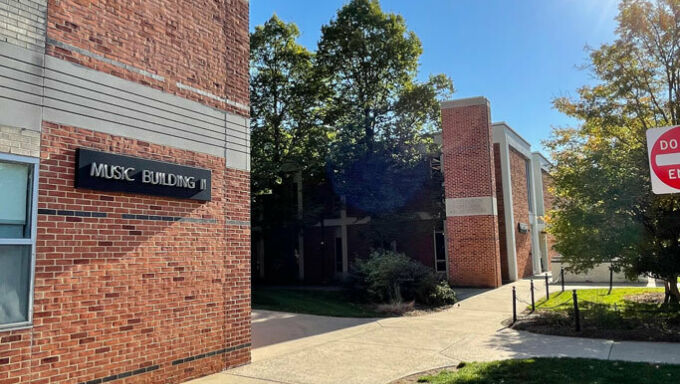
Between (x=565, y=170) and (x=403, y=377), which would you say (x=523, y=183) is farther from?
(x=403, y=377)

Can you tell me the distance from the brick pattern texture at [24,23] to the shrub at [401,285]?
1186 cm

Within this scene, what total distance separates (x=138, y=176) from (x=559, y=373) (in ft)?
20.8

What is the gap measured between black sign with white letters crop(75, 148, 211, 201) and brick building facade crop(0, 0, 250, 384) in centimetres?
4

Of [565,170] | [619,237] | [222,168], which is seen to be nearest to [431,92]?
[565,170]

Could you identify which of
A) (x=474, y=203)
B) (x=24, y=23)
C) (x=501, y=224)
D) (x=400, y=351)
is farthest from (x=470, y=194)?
(x=24, y=23)

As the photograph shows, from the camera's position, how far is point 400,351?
8.98 metres

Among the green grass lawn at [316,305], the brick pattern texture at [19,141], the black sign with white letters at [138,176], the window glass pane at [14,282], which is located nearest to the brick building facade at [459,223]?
the green grass lawn at [316,305]

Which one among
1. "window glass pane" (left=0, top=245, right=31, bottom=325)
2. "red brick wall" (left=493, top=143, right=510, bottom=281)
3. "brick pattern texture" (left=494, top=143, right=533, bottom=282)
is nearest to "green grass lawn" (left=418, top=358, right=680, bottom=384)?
"window glass pane" (left=0, top=245, right=31, bottom=325)

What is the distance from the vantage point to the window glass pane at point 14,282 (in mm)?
5109

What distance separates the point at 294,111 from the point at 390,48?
18.8ft

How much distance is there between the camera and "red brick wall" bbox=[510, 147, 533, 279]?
2520cm

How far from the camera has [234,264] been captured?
26.0ft

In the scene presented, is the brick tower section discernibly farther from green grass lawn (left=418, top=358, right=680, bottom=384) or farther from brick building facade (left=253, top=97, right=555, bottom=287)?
green grass lawn (left=418, top=358, right=680, bottom=384)

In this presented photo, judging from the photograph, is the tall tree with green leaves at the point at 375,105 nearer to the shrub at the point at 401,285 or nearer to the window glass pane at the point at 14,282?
the shrub at the point at 401,285
